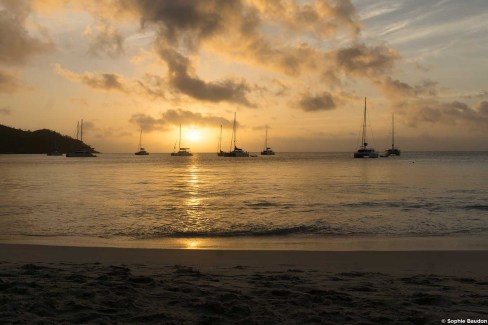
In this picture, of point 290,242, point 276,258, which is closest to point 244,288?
point 276,258

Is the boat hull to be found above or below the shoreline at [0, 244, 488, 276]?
above

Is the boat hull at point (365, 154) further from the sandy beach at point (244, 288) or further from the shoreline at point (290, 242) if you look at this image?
the sandy beach at point (244, 288)

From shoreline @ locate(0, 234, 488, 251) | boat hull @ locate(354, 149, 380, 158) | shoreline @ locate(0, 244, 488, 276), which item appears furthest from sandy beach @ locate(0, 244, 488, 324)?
boat hull @ locate(354, 149, 380, 158)

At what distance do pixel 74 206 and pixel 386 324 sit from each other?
2747 centimetres

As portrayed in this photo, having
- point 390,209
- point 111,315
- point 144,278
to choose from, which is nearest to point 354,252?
point 144,278

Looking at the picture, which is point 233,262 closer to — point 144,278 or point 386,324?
point 144,278

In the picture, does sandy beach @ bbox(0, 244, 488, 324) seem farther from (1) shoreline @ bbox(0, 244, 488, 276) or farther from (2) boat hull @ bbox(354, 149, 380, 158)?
(2) boat hull @ bbox(354, 149, 380, 158)

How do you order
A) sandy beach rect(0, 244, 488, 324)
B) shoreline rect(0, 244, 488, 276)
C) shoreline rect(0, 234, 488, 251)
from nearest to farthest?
sandy beach rect(0, 244, 488, 324) → shoreline rect(0, 244, 488, 276) → shoreline rect(0, 234, 488, 251)

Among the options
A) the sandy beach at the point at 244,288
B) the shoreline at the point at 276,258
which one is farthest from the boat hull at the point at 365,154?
the sandy beach at the point at 244,288

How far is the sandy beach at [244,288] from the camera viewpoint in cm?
711

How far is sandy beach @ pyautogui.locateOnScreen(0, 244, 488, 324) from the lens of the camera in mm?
7113

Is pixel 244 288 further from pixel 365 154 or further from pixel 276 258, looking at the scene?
pixel 365 154

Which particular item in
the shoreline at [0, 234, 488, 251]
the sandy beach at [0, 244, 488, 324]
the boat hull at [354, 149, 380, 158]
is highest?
the boat hull at [354, 149, 380, 158]

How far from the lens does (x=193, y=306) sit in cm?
764
